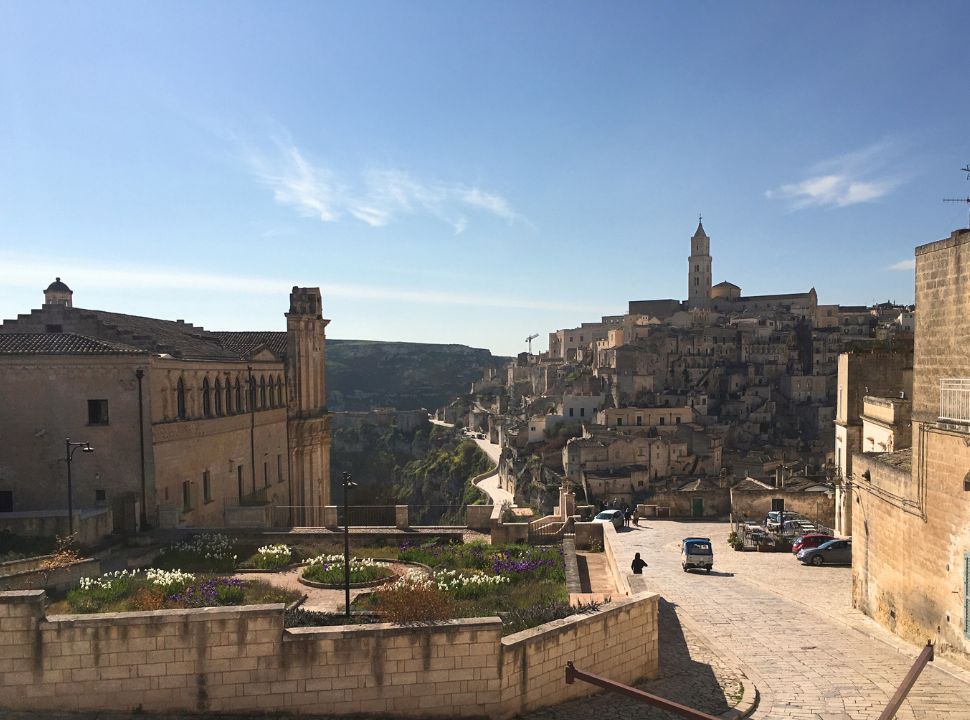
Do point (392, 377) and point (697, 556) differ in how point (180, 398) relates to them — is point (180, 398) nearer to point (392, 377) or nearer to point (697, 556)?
point (697, 556)

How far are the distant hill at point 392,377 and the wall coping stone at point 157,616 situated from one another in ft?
518

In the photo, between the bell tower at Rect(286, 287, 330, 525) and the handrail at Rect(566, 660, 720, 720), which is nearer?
the handrail at Rect(566, 660, 720, 720)

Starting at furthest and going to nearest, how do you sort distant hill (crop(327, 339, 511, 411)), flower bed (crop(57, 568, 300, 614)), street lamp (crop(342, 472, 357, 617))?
1. distant hill (crop(327, 339, 511, 411))
2. flower bed (crop(57, 568, 300, 614))
3. street lamp (crop(342, 472, 357, 617))

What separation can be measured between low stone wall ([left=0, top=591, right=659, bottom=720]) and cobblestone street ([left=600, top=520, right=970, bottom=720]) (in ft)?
5.19

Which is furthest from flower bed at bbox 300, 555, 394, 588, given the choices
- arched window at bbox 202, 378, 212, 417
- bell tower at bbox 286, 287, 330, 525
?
bell tower at bbox 286, 287, 330, 525

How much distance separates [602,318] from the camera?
141m

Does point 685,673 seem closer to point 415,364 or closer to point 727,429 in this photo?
point 727,429

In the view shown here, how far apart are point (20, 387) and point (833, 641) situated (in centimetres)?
2292

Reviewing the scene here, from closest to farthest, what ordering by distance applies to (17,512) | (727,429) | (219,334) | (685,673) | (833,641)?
(685,673) → (833,641) → (17,512) → (219,334) → (727,429)

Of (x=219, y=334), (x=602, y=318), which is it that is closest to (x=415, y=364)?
(x=602, y=318)

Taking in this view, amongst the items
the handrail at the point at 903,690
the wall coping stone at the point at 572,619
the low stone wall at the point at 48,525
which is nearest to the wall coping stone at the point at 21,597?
the wall coping stone at the point at 572,619

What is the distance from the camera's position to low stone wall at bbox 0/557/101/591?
13.4 metres

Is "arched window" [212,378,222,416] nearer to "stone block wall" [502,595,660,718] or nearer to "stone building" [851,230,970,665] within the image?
"stone block wall" [502,595,660,718]

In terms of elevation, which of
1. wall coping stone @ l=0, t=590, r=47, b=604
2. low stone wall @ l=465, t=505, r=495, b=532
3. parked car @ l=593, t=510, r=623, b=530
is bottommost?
parked car @ l=593, t=510, r=623, b=530
